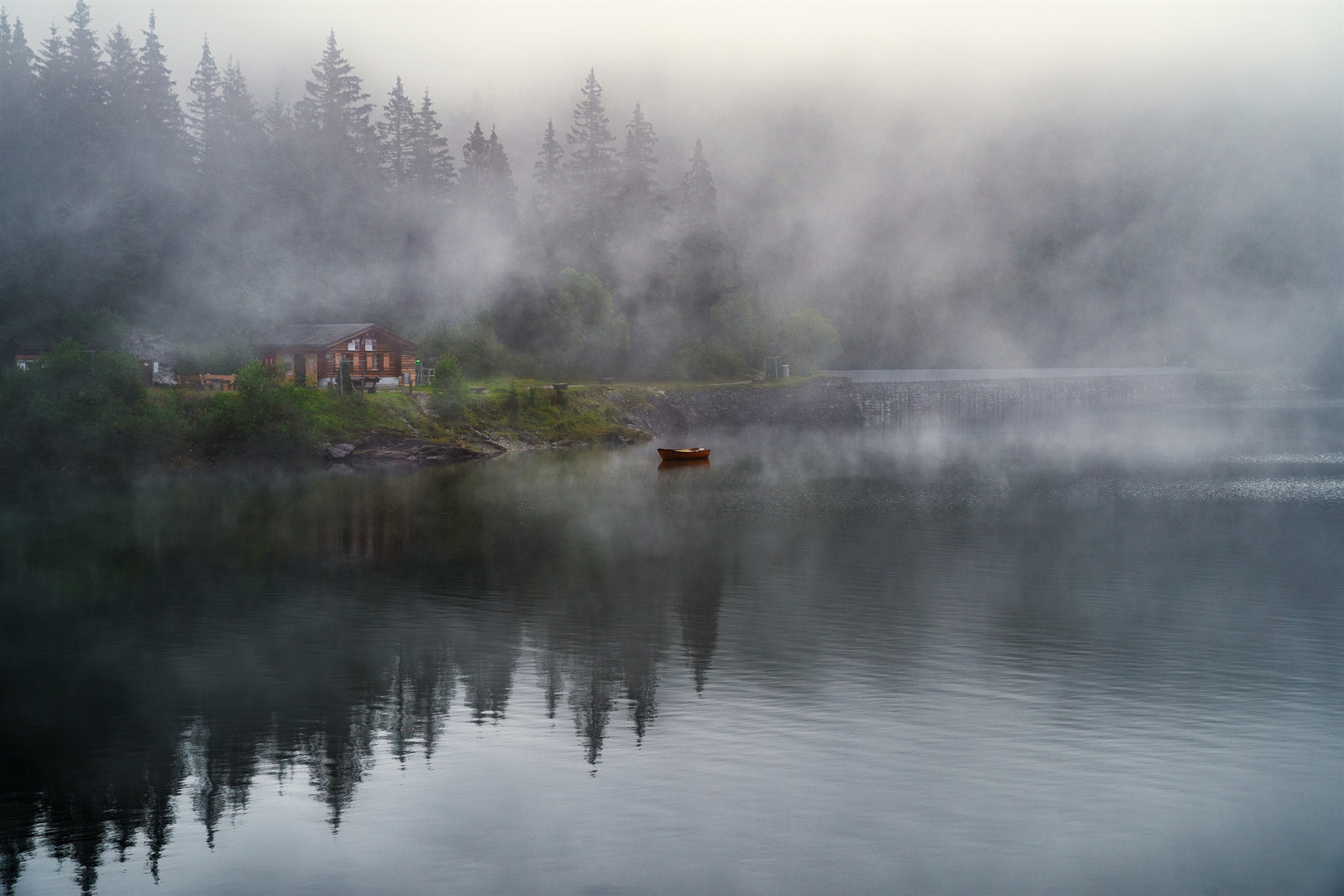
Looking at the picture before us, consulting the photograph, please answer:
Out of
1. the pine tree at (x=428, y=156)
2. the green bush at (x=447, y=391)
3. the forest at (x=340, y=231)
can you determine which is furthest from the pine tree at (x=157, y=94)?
the green bush at (x=447, y=391)

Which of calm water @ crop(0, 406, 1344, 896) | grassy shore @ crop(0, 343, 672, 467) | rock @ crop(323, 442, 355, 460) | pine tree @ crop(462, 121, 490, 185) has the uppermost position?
pine tree @ crop(462, 121, 490, 185)

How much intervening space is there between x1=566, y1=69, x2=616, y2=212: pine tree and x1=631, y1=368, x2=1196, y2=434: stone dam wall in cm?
4287

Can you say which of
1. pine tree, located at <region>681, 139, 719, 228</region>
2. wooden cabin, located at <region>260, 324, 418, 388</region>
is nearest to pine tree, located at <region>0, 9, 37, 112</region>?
wooden cabin, located at <region>260, 324, 418, 388</region>

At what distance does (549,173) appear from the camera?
152 meters

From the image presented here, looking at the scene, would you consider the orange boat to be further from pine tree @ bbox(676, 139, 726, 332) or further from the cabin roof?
pine tree @ bbox(676, 139, 726, 332)

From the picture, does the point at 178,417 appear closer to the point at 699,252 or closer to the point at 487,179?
the point at 487,179

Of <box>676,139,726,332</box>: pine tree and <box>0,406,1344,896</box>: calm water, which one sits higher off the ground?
<box>676,139,726,332</box>: pine tree

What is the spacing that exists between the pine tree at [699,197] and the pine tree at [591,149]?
10.5 meters

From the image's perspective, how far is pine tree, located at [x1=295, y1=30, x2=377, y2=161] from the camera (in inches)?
5354

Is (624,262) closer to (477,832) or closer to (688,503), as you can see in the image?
(688,503)

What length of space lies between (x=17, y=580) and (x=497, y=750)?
25.4 m

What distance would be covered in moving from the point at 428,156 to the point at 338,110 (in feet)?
39.2

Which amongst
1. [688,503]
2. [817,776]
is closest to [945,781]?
[817,776]

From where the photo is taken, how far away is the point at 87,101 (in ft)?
354
